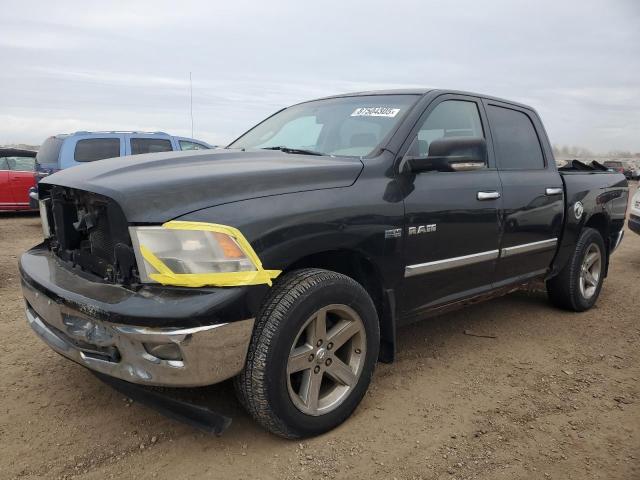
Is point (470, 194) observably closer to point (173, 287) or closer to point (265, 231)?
point (265, 231)

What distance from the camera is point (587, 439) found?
271cm

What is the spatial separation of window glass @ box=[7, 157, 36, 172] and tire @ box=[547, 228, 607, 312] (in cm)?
1005

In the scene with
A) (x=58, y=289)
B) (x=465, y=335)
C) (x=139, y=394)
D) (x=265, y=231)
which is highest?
(x=265, y=231)

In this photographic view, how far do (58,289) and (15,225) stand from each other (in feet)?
28.8

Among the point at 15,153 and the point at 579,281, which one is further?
the point at 15,153

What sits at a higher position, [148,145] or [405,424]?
[148,145]

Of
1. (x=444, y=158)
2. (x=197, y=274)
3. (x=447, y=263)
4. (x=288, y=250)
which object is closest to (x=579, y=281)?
(x=447, y=263)

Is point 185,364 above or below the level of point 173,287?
below

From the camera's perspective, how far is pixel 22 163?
10805 mm

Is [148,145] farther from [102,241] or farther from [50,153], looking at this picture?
[102,241]

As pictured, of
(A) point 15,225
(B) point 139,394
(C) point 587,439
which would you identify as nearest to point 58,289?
(B) point 139,394

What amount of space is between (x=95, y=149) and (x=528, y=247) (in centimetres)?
842

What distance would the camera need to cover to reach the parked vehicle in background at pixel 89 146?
9.55 metres

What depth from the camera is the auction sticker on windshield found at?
10.8 ft
